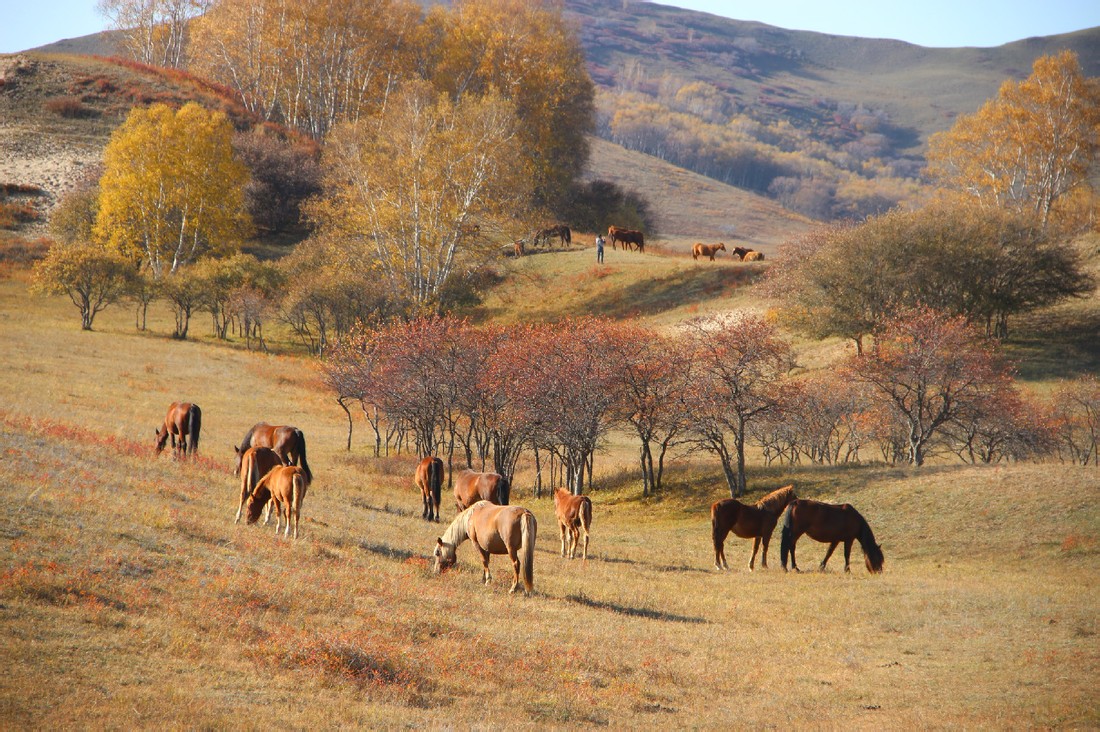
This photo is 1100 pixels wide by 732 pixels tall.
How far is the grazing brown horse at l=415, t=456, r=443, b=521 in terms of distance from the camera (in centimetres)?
2103

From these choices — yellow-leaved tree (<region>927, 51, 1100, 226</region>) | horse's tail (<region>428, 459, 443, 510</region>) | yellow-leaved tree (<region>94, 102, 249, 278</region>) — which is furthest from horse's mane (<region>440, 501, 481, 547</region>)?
yellow-leaved tree (<region>927, 51, 1100, 226</region>)

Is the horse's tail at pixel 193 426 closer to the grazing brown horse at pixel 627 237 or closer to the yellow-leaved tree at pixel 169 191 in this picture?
the yellow-leaved tree at pixel 169 191

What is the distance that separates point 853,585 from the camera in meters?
17.0

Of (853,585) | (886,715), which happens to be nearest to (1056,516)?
(853,585)

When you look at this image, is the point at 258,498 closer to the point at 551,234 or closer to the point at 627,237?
the point at 551,234

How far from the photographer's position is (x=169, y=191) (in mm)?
61375

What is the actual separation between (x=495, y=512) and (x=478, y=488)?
208 inches

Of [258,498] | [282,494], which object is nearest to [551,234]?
[258,498]

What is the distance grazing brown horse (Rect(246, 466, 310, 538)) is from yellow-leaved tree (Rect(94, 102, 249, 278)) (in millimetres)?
47728

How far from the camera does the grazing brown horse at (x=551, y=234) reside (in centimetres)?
7194

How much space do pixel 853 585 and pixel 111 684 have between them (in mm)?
13646

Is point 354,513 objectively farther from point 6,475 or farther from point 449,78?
point 449,78

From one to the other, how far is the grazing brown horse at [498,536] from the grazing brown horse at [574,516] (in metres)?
3.73

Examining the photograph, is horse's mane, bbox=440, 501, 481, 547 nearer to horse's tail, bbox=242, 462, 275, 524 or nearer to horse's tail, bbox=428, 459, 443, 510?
horse's tail, bbox=242, 462, 275, 524
